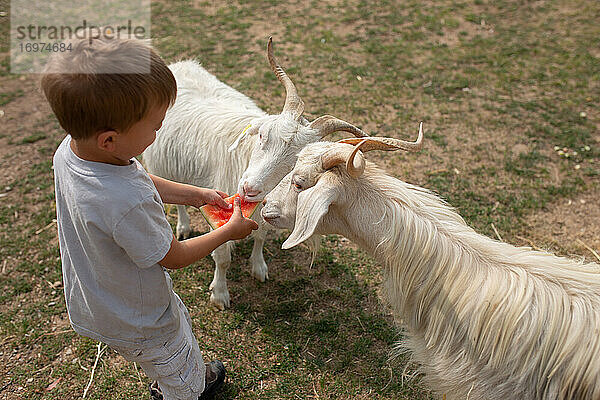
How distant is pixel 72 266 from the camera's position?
7.54 ft

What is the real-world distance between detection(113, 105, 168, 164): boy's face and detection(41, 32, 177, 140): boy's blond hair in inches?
1.4

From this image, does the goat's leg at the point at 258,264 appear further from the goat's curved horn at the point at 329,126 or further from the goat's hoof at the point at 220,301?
the goat's curved horn at the point at 329,126

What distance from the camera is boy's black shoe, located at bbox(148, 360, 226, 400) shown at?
334cm

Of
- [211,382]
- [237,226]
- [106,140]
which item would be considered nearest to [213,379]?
[211,382]

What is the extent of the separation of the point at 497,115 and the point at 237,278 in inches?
169

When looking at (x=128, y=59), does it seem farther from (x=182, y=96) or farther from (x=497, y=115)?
(x=497, y=115)

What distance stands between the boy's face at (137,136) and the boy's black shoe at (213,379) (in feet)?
6.51

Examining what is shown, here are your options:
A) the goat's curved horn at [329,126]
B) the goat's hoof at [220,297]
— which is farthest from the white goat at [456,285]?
the goat's hoof at [220,297]

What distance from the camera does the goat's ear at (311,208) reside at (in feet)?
8.14

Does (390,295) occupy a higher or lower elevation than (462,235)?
lower

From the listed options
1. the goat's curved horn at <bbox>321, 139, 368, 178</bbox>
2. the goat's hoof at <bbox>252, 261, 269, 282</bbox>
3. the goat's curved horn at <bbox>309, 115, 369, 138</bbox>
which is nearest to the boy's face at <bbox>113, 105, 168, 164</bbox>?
the goat's curved horn at <bbox>321, 139, 368, 178</bbox>

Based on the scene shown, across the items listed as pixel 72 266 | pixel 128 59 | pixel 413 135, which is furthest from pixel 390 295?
pixel 413 135

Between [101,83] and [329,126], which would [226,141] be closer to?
[329,126]

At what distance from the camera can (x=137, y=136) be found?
2.00 meters
